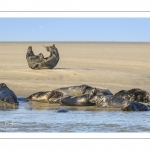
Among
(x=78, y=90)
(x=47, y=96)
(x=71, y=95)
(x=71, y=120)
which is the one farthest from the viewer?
(x=78, y=90)

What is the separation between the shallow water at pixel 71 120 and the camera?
9.71 metres

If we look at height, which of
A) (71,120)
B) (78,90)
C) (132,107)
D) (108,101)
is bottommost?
(71,120)

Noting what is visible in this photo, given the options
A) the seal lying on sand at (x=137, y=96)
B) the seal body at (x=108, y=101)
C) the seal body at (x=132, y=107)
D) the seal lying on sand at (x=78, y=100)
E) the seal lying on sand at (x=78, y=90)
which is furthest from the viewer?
the seal lying on sand at (x=78, y=90)

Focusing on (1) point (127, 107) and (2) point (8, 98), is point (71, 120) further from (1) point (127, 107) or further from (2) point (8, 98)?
(2) point (8, 98)

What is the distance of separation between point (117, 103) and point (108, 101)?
0.25 metres

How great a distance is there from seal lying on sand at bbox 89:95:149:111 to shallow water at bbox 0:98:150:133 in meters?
0.23

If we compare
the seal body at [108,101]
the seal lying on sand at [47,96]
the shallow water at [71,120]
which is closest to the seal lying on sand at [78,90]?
the seal lying on sand at [47,96]

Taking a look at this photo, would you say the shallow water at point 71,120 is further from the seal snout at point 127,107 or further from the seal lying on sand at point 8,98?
the seal lying on sand at point 8,98

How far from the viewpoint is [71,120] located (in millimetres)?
10523

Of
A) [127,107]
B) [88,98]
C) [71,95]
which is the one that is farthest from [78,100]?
[127,107]

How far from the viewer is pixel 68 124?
10.1m
